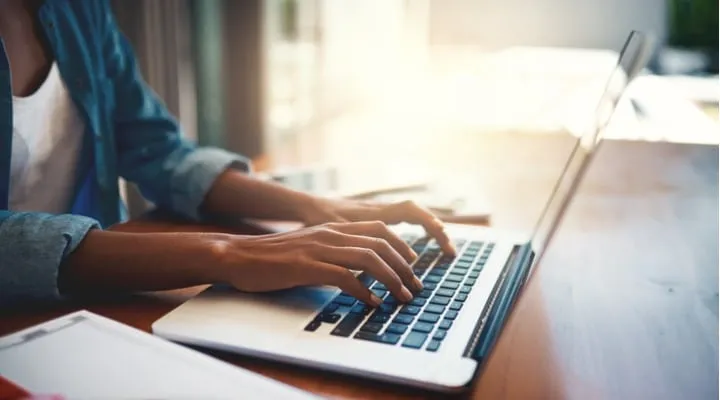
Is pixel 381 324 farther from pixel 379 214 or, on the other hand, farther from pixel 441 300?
pixel 379 214

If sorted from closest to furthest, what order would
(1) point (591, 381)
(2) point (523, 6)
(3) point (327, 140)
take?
1. (1) point (591, 381)
2. (3) point (327, 140)
3. (2) point (523, 6)

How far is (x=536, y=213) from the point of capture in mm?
1074

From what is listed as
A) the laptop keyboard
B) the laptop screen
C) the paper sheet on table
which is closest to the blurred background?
the laptop screen

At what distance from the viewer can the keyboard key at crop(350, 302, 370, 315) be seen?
64 cm

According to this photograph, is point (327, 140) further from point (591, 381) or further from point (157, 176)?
point (591, 381)

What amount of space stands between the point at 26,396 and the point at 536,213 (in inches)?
30.6

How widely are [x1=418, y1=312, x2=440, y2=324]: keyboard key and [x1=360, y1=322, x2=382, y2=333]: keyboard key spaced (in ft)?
0.13

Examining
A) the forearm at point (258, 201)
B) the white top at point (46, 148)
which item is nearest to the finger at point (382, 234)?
the forearm at point (258, 201)

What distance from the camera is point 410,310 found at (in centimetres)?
65

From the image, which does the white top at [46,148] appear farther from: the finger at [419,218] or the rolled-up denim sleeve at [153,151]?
the finger at [419,218]

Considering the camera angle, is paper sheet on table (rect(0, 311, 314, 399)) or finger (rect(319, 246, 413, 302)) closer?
paper sheet on table (rect(0, 311, 314, 399))

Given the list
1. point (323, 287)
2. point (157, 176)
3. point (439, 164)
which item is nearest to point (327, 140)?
point (439, 164)

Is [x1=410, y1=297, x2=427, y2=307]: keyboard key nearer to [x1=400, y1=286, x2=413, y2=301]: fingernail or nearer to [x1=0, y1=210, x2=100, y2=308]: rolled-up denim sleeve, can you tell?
[x1=400, y1=286, x2=413, y2=301]: fingernail

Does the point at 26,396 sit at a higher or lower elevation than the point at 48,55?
lower
